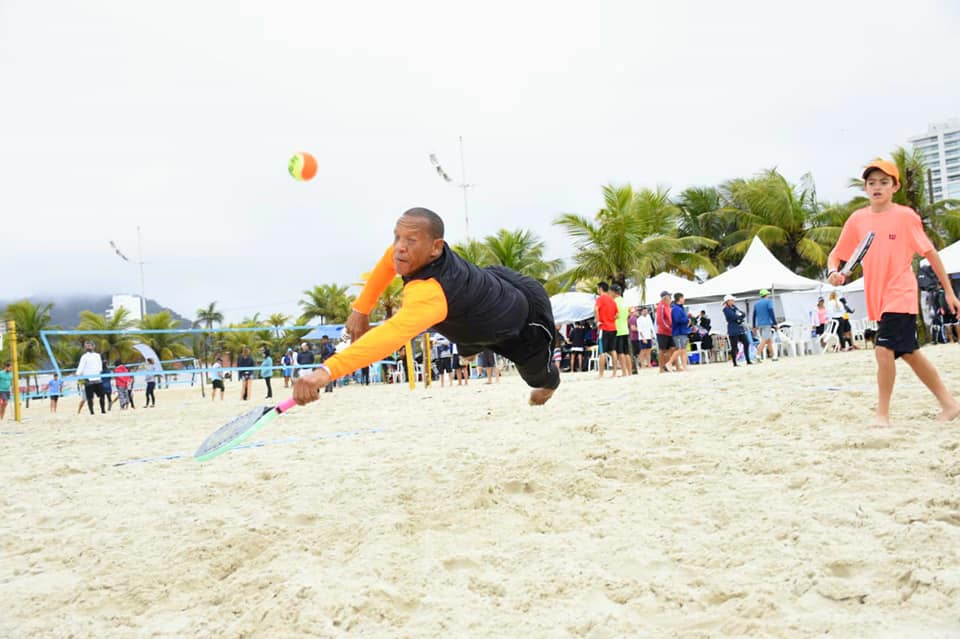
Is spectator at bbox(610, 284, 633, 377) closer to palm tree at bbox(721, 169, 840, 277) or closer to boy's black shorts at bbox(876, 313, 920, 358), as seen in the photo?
boy's black shorts at bbox(876, 313, 920, 358)

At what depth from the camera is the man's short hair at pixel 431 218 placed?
330cm

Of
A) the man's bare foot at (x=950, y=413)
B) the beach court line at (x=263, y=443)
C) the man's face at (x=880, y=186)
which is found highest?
the man's face at (x=880, y=186)

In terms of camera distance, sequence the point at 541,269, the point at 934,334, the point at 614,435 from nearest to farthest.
Answer: 1. the point at 614,435
2. the point at 934,334
3. the point at 541,269

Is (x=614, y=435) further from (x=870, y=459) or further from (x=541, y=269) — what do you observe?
(x=541, y=269)

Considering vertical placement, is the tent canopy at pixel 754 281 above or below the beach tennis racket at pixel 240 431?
above

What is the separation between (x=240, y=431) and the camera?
3.13 metres

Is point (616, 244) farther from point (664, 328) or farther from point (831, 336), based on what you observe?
point (664, 328)

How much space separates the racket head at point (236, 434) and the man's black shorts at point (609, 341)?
10033 mm

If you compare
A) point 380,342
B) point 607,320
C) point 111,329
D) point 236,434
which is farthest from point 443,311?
point 111,329

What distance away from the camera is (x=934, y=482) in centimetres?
296

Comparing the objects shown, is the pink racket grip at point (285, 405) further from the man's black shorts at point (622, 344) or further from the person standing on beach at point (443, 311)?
the man's black shorts at point (622, 344)

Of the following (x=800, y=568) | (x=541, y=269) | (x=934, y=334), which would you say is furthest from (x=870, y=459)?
(x=541, y=269)

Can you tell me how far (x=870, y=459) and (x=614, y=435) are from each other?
1.59m

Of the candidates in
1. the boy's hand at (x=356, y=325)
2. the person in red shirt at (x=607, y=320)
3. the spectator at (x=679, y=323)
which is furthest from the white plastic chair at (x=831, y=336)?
the boy's hand at (x=356, y=325)
